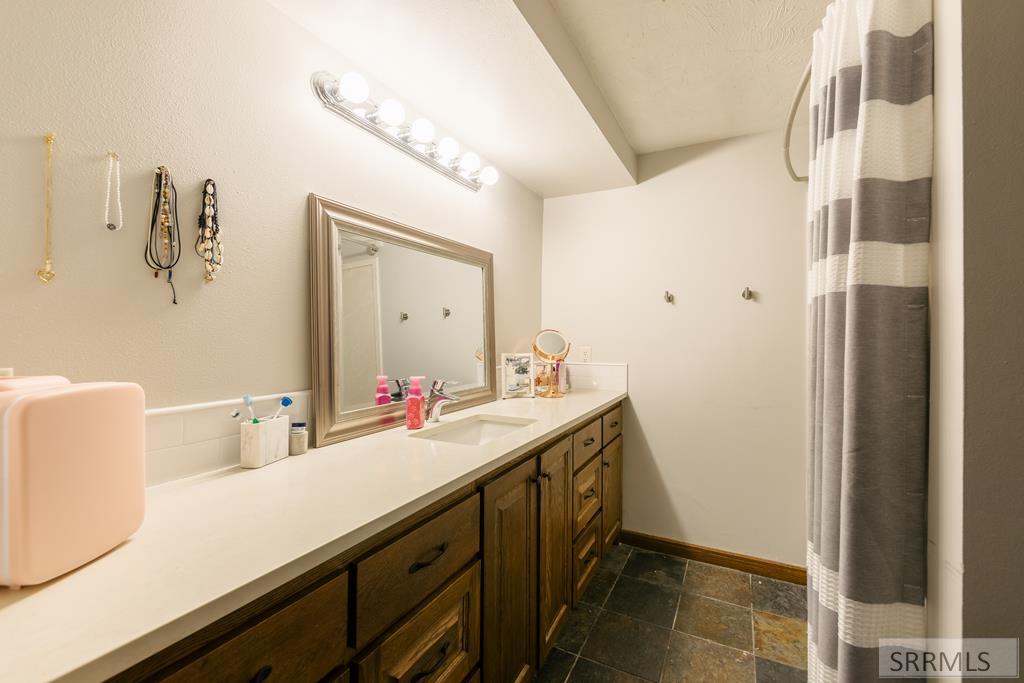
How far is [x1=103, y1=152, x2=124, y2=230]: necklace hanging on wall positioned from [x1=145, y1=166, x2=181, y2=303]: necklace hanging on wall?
0.20 feet

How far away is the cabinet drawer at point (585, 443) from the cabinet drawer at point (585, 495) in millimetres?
43

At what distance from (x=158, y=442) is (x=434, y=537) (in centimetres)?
64

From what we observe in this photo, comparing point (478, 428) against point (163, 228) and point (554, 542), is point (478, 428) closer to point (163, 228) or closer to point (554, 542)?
point (554, 542)

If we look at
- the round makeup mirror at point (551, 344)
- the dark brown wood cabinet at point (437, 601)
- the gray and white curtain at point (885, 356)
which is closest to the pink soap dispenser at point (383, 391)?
the dark brown wood cabinet at point (437, 601)

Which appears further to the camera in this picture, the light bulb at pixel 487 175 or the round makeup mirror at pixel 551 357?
the round makeup mirror at pixel 551 357

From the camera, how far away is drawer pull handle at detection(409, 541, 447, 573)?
2.82 ft

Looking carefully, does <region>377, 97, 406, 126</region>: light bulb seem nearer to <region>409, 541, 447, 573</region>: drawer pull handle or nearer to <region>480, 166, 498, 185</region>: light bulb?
<region>480, 166, 498, 185</region>: light bulb

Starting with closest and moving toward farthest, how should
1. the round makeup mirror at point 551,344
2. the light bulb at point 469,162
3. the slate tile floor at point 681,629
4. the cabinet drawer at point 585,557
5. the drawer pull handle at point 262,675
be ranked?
the drawer pull handle at point 262,675, the slate tile floor at point 681,629, the cabinet drawer at point 585,557, the light bulb at point 469,162, the round makeup mirror at point 551,344

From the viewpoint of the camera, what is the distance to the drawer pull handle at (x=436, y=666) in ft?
2.88

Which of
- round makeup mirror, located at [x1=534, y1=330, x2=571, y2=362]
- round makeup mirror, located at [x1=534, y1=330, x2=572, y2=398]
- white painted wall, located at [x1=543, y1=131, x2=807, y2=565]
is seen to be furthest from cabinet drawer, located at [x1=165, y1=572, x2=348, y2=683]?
white painted wall, located at [x1=543, y1=131, x2=807, y2=565]

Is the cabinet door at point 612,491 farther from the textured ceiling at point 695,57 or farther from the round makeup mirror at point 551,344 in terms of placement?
the textured ceiling at point 695,57

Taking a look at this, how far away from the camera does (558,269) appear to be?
2662mm

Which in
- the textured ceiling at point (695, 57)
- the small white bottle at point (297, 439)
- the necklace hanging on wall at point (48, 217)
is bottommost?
the small white bottle at point (297, 439)

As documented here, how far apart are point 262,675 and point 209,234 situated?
3.01 feet
